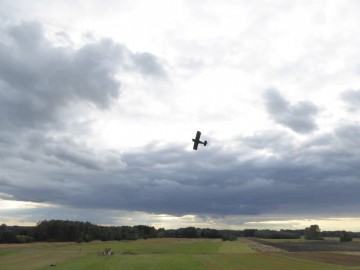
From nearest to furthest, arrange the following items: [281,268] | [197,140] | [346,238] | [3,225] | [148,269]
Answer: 1. [197,140]
2. [148,269]
3. [281,268]
4. [3,225]
5. [346,238]

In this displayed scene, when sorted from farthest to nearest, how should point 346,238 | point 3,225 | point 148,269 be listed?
1. point 346,238
2. point 3,225
3. point 148,269

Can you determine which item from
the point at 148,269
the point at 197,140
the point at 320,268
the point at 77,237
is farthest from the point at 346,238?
the point at 197,140

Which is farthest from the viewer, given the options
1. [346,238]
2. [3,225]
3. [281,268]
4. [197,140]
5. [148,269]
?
[346,238]

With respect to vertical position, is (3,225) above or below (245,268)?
above

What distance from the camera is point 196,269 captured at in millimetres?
60750

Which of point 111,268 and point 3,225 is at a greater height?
point 3,225

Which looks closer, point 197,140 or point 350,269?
point 197,140

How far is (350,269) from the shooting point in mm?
60219

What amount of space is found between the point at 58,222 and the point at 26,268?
144 m

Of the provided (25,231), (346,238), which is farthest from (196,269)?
(346,238)

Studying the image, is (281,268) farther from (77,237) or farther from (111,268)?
(77,237)

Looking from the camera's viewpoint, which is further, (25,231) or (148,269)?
(25,231)

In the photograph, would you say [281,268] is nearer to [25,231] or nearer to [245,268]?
[245,268]

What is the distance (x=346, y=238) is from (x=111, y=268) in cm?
16626
